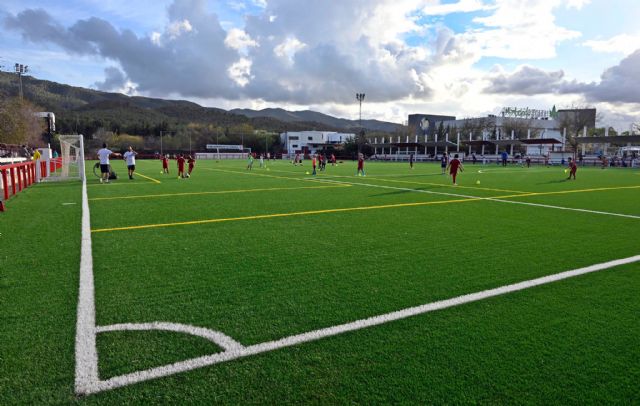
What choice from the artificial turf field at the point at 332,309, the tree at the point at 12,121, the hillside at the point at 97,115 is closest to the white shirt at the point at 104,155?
the artificial turf field at the point at 332,309

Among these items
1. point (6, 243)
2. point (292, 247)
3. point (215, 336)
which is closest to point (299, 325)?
point (215, 336)

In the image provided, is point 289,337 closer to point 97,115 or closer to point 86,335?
point 86,335

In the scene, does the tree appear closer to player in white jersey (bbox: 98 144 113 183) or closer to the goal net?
the goal net

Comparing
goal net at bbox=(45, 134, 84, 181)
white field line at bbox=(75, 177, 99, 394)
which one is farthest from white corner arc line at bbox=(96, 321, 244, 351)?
goal net at bbox=(45, 134, 84, 181)

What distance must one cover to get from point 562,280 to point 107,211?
1053 cm

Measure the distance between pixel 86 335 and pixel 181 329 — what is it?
2.66 feet

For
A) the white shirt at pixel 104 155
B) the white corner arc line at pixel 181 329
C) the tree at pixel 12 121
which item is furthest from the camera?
the tree at pixel 12 121

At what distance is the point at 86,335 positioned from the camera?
3.79 metres

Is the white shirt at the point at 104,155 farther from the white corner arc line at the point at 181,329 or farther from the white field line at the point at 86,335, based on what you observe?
the white corner arc line at the point at 181,329

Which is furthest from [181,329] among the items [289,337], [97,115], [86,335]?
[97,115]

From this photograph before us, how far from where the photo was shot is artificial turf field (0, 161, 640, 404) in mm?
3055

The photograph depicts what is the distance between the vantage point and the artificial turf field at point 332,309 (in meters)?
3.05

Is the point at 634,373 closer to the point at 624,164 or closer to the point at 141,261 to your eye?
the point at 141,261

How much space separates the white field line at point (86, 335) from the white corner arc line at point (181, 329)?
0.15m
